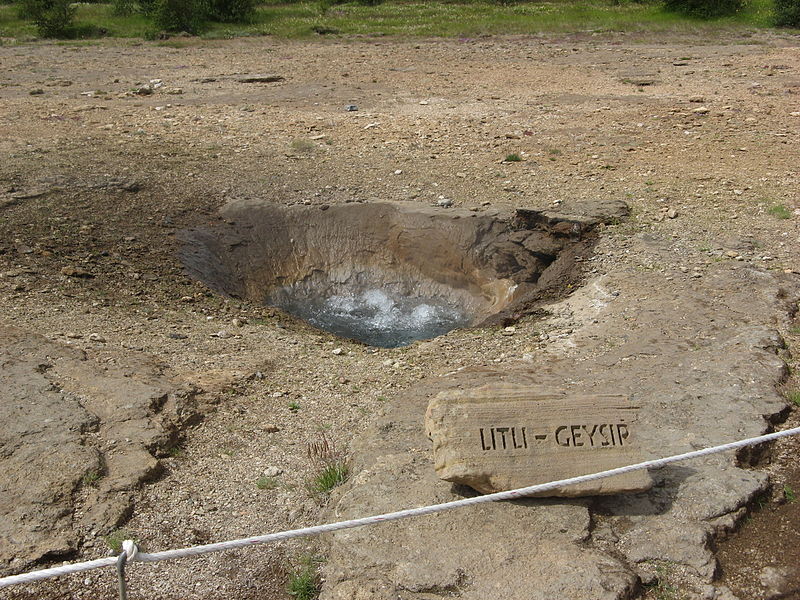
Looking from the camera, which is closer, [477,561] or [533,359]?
[477,561]

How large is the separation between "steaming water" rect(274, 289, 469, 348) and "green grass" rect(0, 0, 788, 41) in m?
11.5

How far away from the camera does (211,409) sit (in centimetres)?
489

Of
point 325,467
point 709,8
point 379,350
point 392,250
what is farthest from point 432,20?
point 325,467

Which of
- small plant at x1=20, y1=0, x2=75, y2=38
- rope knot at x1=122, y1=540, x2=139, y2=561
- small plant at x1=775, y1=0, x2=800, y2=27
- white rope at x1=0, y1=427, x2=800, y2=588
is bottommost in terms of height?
white rope at x1=0, y1=427, x2=800, y2=588

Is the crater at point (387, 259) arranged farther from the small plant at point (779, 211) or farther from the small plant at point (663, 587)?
the small plant at point (663, 587)

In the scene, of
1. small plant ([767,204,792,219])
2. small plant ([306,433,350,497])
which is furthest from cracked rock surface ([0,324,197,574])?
small plant ([767,204,792,219])

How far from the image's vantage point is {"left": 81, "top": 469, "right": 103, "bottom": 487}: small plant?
406cm

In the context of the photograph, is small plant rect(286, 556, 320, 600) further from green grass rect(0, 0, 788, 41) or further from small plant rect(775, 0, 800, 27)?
small plant rect(775, 0, 800, 27)

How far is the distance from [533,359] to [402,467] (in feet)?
5.64

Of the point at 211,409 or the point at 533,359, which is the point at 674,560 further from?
the point at 211,409

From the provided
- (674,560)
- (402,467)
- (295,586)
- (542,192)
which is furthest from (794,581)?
(542,192)

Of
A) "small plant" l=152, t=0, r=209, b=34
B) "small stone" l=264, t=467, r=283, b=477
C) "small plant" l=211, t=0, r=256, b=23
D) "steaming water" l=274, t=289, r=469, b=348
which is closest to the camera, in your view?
"small stone" l=264, t=467, r=283, b=477

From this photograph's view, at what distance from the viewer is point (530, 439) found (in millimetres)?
3887

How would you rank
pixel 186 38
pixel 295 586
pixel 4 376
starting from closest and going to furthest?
pixel 295 586 < pixel 4 376 < pixel 186 38
